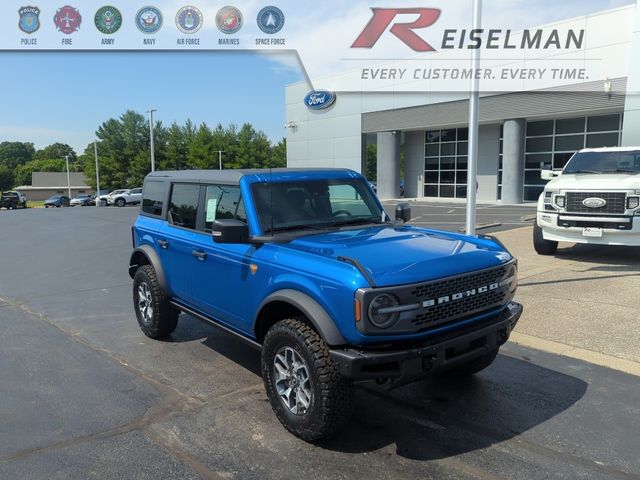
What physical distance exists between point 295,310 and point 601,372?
9.69 ft

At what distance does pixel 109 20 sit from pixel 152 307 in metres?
15.1

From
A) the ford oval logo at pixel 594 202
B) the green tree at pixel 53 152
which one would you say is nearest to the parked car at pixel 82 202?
the ford oval logo at pixel 594 202

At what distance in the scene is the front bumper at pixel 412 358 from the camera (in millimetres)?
3197

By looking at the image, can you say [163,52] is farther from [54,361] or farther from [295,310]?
[295,310]

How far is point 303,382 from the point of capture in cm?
359

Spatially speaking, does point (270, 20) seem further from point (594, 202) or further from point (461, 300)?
point (461, 300)

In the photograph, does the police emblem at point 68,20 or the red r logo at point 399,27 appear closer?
the police emblem at point 68,20

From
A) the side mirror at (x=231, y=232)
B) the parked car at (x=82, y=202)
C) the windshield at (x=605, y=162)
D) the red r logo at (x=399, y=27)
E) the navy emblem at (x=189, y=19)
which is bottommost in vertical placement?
the parked car at (x=82, y=202)

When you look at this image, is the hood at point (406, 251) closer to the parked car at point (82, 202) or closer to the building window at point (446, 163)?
the building window at point (446, 163)

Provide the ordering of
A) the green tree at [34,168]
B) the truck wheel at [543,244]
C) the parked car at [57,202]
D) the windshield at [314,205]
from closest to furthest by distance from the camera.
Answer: the windshield at [314,205]
the truck wheel at [543,244]
the parked car at [57,202]
the green tree at [34,168]

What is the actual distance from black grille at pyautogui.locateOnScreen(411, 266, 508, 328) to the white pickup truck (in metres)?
6.21

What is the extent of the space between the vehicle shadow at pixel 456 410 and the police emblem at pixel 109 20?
52.3 ft

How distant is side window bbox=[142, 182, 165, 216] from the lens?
5.81 meters

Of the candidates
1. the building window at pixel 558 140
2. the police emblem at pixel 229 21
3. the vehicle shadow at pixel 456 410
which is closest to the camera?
the vehicle shadow at pixel 456 410
